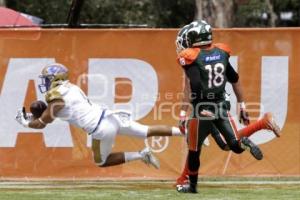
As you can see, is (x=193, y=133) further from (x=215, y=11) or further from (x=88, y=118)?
(x=215, y=11)

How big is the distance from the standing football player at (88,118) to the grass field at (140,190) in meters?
0.41

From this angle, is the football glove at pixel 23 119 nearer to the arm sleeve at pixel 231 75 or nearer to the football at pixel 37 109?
the football at pixel 37 109

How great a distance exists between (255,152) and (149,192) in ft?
4.52

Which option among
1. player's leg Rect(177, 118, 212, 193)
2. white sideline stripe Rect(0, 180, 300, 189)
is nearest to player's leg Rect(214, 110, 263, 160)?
player's leg Rect(177, 118, 212, 193)

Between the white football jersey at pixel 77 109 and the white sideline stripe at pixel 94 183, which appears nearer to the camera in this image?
the white football jersey at pixel 77 109

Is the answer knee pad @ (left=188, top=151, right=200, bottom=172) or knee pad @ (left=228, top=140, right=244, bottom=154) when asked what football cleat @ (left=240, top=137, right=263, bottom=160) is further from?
knee pad @ (left=188, top=151, right=200, bottom=172)

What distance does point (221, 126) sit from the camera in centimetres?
879

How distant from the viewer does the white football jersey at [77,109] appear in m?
8.97

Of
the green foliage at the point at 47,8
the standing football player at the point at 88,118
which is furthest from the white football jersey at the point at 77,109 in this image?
the green foliage at the point at 47,8

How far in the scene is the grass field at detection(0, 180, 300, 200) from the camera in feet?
28.4

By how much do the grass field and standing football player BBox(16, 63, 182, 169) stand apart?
1.35 ft

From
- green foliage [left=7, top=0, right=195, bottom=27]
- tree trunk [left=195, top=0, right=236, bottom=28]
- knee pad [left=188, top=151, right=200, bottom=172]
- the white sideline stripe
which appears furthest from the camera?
green foliage [left=7, top=0, right=195, bottom=27]

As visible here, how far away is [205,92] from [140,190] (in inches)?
57.4

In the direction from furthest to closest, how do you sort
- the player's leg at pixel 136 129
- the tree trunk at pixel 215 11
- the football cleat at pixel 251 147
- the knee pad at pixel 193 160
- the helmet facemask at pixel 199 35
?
the tree trunk at pixel 215 11, the player's leg at pixel 136 129, the knee pad at pixel 193 160, the helmet facemask at pixel 199 35, the football cleat at pixel 251 147
